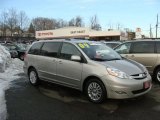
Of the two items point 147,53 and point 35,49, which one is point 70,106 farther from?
point 147,53

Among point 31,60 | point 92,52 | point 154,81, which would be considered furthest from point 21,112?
point 154,81

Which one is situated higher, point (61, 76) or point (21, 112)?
point (61, 76)

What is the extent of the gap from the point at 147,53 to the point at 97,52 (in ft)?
11.1

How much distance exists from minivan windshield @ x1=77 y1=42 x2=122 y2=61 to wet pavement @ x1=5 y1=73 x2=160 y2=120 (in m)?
1.15

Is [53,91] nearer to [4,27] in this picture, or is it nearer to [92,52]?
[92,52]

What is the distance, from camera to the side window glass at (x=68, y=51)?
23.9 feet

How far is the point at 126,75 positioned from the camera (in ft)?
20.5

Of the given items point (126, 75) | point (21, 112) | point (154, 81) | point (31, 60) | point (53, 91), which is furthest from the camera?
point (154, 81)

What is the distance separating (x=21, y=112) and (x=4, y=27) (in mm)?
95506

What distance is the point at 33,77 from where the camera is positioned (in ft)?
29.0

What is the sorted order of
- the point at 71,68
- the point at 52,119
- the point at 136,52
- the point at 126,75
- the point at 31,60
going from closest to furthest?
the point at 52,119, the point at 126,75, the point at 71,68, the point at 31,60, the point at 136,52

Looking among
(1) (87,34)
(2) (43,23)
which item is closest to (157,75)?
(1) (87,34)

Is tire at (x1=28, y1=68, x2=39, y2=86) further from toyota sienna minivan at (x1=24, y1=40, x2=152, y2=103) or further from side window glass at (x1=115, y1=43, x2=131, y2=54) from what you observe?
side window glass at (x1=115, y1=43, x2=131, y2=54)

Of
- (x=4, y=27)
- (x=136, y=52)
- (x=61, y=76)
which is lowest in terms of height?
(x=61, y=76)
